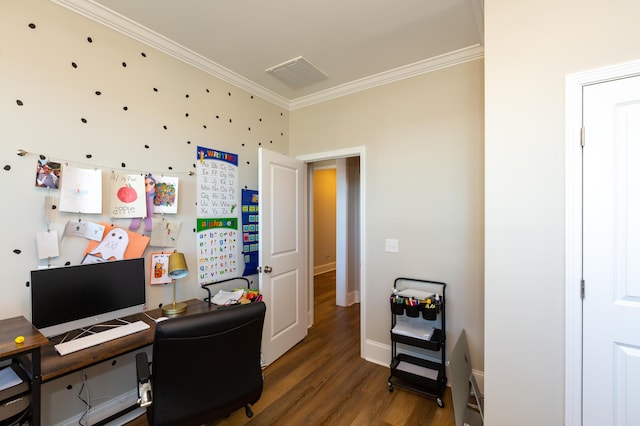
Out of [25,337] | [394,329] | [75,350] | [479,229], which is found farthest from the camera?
[394,329]

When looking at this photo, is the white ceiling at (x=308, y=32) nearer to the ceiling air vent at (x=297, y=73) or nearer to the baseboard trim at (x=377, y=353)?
the ceiling air vent at (x=297, y=73)

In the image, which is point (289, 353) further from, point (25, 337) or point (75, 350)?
point (25, 337)

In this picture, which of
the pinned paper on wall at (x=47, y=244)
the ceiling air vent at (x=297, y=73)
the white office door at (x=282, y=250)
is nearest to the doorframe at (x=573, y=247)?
the ceiling air vent at (x=297, y=73)

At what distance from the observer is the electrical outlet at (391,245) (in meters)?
2.69

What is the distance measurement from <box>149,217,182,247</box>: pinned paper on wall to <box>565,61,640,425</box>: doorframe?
2.58m

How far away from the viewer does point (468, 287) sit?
92.1 inches

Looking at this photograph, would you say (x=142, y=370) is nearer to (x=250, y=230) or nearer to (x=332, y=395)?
(x=332, y=395)

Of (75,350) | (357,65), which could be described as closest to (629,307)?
(357,65)

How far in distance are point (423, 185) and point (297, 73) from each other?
160cm

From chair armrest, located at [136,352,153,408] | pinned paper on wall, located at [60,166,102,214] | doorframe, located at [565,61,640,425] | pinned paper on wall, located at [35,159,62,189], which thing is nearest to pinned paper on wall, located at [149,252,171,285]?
pinned paper on wall, located at [60,166,102,214]

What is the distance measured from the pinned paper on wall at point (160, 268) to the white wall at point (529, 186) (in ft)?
7.41

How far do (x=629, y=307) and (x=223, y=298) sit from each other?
2.57m

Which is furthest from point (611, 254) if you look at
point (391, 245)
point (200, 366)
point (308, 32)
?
point (308, 32)

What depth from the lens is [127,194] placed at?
201 cm
